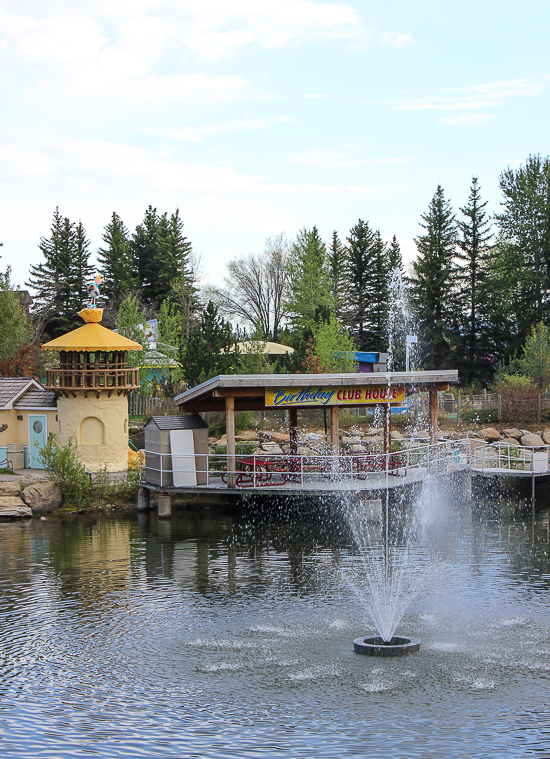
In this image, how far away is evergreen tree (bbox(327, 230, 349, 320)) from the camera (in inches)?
3371

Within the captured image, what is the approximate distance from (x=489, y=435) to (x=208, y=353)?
17079mm

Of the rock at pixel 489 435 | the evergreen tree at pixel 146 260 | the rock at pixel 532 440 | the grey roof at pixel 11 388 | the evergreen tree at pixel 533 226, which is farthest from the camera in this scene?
the evergreen tree at pixel 146 260

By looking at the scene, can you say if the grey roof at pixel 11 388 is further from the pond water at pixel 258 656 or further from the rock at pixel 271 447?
the pond water at pixel 258 656

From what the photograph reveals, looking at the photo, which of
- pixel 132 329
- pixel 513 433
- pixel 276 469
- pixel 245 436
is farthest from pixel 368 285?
pixel 276 469

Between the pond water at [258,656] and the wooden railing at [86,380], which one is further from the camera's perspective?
the wooden railing at [86,380]

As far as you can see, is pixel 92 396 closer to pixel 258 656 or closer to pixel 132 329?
pixel 132 329

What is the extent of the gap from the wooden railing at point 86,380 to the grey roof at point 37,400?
1.39 m

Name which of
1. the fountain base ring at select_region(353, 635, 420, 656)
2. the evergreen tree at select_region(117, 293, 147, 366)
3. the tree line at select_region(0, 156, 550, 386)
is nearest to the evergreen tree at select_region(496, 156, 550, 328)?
the tree line at select_region(0, 156, 550, 386)

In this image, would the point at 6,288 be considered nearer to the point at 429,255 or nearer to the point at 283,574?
the point at 429,255

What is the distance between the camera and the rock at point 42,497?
106 feet

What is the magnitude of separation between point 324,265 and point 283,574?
2579 inches

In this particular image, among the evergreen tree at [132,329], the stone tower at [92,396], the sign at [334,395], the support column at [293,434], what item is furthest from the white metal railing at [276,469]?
the evergreen tree at [132,329]

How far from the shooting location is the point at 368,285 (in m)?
83.5

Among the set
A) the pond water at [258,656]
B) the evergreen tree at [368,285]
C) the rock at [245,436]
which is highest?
the evergreen tree at [368,285]
